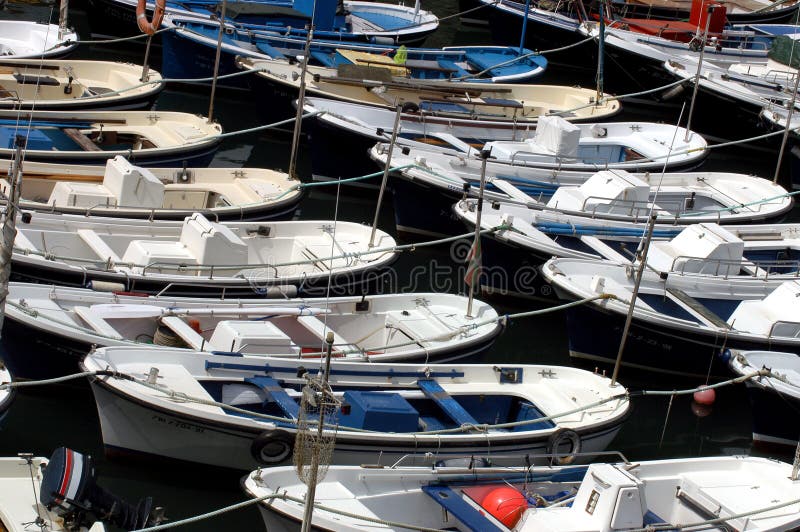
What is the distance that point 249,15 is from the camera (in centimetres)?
3083

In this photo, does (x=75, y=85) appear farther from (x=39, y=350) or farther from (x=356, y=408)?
(x=356, y=408)

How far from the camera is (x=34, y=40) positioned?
27906 millimetres

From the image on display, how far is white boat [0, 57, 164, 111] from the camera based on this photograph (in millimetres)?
23562

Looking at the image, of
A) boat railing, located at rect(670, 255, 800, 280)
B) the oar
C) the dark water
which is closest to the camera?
the dark water

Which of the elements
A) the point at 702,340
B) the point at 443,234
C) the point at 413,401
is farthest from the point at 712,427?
the point at 443,234

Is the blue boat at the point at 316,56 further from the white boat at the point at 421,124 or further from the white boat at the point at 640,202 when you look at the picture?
the white boat at the point at 640,202

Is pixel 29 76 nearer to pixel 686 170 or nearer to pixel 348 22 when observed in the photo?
pixel 348 22

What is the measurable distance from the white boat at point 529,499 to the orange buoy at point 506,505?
0.03 feet

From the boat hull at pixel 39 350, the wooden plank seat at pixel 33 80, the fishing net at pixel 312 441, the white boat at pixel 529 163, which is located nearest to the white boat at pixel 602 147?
the white boat at pixel 529 163

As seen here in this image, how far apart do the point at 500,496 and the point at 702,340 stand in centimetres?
634

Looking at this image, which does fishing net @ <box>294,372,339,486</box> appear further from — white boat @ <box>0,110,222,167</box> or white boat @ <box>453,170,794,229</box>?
white boat @ <box>0,110,222,167</box>

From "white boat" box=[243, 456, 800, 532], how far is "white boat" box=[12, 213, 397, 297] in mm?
4830

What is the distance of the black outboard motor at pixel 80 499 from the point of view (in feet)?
38.4

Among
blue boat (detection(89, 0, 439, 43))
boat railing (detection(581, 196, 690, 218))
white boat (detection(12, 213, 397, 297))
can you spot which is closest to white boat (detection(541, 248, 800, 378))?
boat railing (detection(581, 196, 690, 218))
